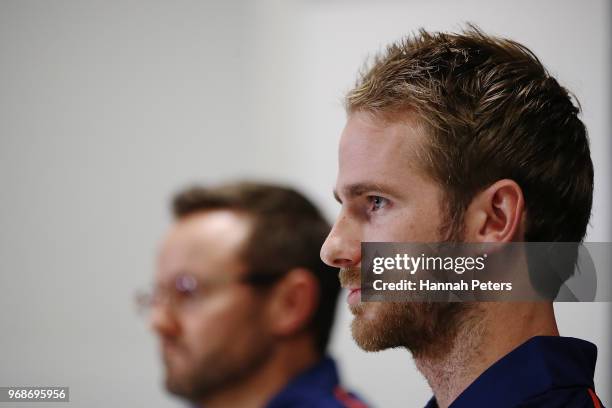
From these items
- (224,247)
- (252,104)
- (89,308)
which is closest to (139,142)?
(252,104)

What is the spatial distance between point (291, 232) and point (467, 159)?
2.67 feet

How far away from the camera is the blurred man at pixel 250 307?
57.9 inches

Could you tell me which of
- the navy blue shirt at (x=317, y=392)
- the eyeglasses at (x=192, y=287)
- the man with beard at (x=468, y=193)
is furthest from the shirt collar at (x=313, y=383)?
the man with beard at (x=468, y=193)

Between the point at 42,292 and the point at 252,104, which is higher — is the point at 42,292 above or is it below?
below

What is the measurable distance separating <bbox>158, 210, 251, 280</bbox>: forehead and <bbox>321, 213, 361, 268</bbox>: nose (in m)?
0.73

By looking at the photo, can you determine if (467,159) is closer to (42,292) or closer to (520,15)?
(520,15)

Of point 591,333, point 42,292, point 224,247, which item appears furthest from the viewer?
point 42,292

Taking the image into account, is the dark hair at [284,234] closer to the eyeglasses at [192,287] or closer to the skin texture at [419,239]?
the eyeglasses at [192,287]

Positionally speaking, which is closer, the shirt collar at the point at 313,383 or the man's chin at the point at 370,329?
the man's chin at the point at 370,329

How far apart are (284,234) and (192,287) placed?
22 cm

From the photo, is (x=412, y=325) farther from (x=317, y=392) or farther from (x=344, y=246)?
(x=317, y=392)

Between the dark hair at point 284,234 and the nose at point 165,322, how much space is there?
0.18 meters

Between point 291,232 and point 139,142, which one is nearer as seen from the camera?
point 291,232

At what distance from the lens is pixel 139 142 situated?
224 cm
